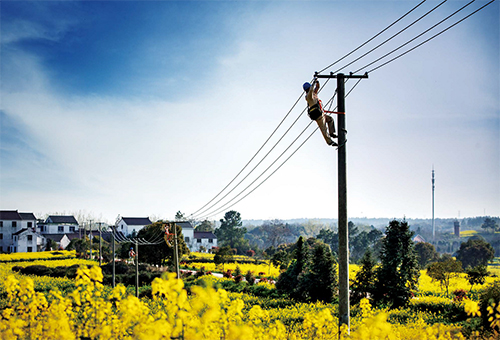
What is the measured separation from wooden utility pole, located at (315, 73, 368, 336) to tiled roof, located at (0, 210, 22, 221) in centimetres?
6976

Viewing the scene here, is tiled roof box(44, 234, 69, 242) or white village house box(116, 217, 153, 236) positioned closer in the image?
tiled roof box(44, 234, 69, 242)

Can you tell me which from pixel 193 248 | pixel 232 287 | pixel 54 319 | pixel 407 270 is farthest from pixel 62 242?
pixel 54 319

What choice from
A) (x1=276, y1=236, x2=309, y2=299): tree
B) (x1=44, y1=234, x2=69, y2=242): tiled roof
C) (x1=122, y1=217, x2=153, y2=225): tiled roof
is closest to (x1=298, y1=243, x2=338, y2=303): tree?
(x1=276, y1=236, x2=309, y2=299): tree

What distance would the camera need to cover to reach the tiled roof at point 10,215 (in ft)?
203

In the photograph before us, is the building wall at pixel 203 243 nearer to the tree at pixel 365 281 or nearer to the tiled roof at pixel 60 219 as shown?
the tiled roof at pixel 60 219

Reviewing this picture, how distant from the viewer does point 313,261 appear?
2062 centimetres

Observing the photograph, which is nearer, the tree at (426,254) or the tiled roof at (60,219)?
the tree at (426,254)

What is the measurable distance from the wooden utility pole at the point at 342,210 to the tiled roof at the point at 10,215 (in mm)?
69765

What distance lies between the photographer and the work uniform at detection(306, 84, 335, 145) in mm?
7285

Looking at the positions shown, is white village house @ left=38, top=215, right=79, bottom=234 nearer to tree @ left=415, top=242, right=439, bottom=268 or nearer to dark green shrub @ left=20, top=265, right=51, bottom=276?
dark green shrub @ left=20, top=265, right=51, bottom=276

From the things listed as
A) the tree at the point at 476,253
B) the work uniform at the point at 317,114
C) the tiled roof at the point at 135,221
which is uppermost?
the work uniform at the point at 317,114

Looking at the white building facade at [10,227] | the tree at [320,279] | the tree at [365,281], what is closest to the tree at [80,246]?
the white building facade at [10,227]

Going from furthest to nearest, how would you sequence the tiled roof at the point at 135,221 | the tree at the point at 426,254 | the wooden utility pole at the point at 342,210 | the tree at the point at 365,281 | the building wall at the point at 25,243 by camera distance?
1. the tiled roof at the point at 135,221
2. the building wall at the point at 25,243
3. the tree at the point at 426,254
4. the tree at the point at 365,281
5. the wooden utility pole at the point at 342,210

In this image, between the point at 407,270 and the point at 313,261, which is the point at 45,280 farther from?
the point at 407,270
